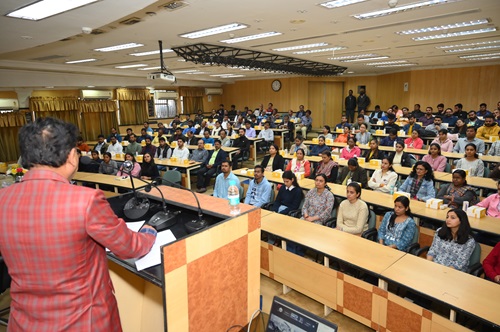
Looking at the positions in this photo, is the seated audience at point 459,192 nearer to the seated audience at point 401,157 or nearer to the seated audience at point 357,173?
the seated audience at point 357,173

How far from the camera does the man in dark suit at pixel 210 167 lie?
812 centimetres

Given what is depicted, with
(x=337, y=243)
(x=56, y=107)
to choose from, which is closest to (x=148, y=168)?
(x=337, y=243)

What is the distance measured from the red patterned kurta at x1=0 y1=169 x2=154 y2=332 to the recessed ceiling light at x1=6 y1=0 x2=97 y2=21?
2.71 metres

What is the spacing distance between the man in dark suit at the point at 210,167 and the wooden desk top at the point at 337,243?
427 centimetres

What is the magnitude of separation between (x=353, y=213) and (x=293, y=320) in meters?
2.70

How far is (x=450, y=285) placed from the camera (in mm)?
2564

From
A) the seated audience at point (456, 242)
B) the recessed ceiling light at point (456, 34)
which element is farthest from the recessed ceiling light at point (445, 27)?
the seated audience at point (456, 242)

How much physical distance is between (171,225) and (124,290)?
0.71 metres

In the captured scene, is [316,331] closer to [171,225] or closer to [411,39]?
[171,225]

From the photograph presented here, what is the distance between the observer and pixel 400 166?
21.7ft

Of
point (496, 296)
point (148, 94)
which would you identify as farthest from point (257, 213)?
point (148, 94)

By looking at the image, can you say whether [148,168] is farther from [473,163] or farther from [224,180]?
[473,163]

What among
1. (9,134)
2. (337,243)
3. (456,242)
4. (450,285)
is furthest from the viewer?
(9,134)

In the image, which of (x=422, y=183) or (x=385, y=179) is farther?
(x=385, y=179)
